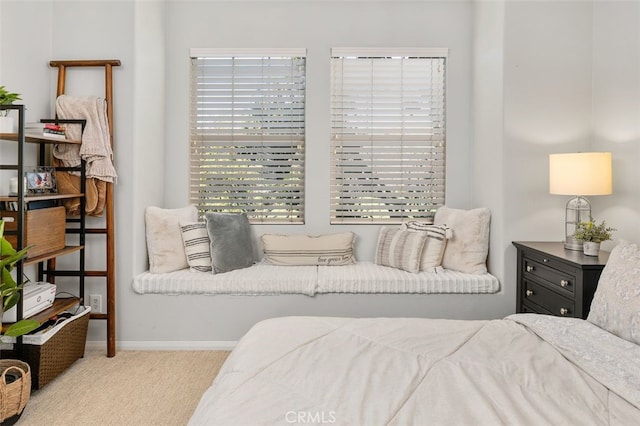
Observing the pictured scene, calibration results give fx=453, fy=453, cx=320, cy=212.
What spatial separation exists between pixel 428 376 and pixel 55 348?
2.38 metres

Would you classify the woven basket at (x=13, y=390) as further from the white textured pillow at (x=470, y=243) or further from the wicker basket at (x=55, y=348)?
the white textured pillow at (x=470, y=243)

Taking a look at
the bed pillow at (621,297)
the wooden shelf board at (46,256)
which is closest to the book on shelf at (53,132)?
the wooden shelf board at (46,256)

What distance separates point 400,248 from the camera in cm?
352

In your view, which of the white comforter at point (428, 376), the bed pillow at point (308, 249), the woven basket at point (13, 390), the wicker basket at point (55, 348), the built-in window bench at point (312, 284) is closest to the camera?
the white comforter at point (428, 376)

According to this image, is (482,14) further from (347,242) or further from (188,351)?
(188,351)

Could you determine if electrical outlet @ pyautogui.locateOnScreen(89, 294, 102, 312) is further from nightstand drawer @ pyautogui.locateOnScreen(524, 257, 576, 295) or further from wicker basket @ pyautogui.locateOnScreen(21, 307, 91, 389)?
nightstand drawer @ pyautogui.locateOnScreen(524, 257, 576, 295)

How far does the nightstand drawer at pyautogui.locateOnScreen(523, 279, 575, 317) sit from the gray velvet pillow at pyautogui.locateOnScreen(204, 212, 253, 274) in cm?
204

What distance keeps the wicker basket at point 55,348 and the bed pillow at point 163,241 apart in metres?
0.57

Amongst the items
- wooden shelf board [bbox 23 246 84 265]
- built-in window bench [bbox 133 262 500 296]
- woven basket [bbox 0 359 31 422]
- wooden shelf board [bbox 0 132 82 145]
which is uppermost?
wooden shelf board [bbox 0 132 82 145]

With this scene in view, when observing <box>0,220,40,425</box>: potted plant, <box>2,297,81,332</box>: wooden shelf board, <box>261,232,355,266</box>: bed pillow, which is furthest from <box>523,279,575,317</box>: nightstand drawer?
<box>2,297,81,332</box>: wooden shelf board

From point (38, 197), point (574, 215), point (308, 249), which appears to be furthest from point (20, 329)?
point (574, 215)

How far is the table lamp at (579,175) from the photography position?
2.74 m

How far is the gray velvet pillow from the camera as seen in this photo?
3.38 meters

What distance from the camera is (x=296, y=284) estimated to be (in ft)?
10.7
